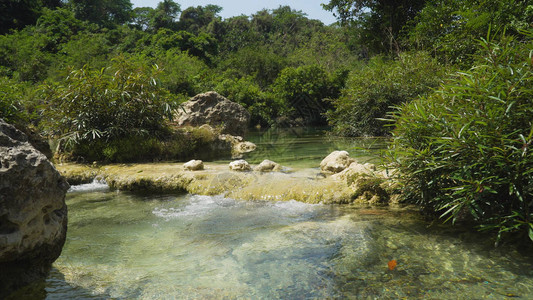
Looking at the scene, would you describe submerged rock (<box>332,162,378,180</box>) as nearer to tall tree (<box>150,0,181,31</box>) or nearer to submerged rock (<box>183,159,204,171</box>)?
submerged rock (<box>183,159,204,171</box>)

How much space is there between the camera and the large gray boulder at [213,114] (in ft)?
→ 45.4

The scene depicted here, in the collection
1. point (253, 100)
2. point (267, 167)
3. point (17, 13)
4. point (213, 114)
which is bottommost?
point (267, 167)

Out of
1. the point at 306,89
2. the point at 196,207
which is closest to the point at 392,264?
the point at 196,207

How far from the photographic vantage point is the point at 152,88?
1050 centimetres

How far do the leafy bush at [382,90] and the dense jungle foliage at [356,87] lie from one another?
0.06 metres

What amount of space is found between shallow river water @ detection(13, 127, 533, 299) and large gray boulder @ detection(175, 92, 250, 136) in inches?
318

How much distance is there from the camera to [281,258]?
13.0ft

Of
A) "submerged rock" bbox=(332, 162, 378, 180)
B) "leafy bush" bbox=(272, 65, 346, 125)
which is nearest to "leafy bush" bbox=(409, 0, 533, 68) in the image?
"submerged rock" bbox=(332, 162, 378, 180)

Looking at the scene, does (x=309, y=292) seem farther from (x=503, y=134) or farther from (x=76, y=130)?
(x=76, y=130)

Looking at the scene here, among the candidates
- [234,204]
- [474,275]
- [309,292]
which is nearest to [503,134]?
[474,275]

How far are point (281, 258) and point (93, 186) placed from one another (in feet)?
19.3

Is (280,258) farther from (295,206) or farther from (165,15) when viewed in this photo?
(165,15)

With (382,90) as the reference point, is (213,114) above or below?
below

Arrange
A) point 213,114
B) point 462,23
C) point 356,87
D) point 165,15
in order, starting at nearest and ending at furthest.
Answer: point 213,114
point 462,23
point 356,87
point 165,15
